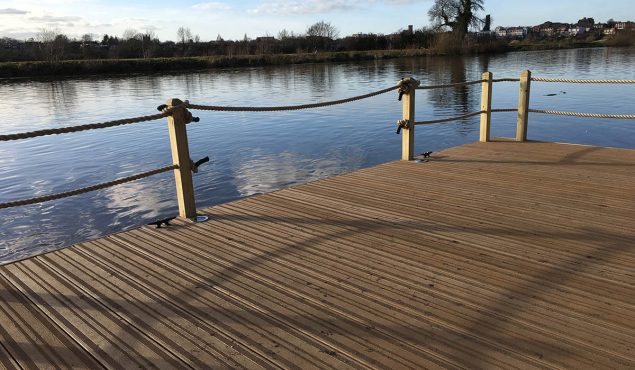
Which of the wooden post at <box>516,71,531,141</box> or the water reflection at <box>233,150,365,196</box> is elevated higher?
the wooden post at <box>516,71,531,141</box>

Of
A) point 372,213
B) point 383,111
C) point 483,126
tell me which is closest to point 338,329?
point 372,213

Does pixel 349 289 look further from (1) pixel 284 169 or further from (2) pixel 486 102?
(1) pixel 284 169

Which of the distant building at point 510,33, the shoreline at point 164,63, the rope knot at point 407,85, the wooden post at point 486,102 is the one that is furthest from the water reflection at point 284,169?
the distant building at point 510,33

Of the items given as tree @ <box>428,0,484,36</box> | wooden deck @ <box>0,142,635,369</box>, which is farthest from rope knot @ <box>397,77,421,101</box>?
tree @ <box>428,0,484,36</box>

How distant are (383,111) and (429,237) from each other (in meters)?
13.6

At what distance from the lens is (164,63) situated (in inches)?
1688

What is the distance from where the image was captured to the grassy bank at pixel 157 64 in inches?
1480

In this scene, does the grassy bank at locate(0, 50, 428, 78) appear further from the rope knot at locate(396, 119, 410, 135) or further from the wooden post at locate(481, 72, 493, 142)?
the rope knot at locate(396, 119, 410, 135)

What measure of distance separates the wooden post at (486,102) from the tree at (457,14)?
5729cm

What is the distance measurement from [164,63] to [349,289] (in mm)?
43334

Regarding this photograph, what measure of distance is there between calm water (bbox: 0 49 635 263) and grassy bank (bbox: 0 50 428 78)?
15783 mm

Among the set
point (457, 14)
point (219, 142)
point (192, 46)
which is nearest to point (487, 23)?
point (457, 14)

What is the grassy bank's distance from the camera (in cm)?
3759

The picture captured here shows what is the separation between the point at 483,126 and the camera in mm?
7426
